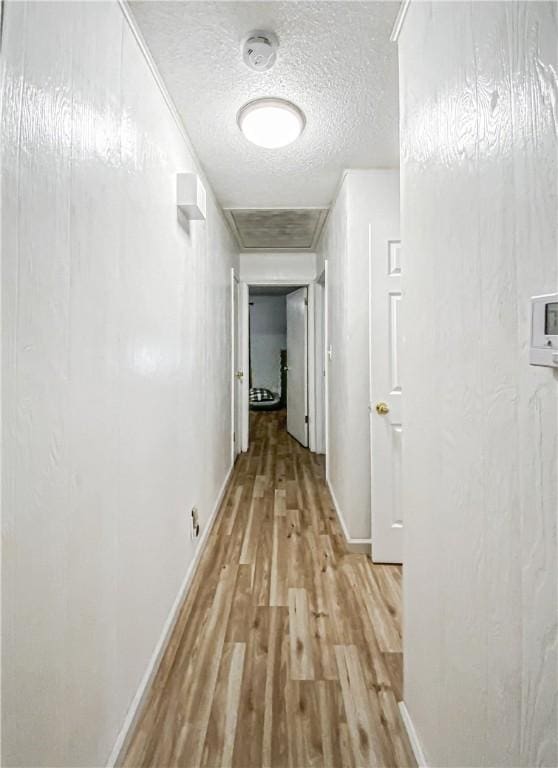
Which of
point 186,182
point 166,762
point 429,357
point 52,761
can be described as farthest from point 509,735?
point 186,182

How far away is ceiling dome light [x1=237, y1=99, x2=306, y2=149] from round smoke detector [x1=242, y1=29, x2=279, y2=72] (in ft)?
0.89

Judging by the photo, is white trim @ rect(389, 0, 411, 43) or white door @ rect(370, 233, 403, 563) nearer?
white trim @ rect(389, 0, 411, 43)

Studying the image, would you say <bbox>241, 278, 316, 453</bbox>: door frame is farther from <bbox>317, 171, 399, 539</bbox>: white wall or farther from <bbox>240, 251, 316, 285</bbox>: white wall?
<bbox>317, 171, 399, 539</bbox>: white wall

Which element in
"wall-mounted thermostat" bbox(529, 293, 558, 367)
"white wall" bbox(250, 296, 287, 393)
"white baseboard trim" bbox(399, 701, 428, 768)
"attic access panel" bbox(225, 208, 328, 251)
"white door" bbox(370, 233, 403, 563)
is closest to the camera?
"wall-mounted thermostat" bbox(529, 293, 558, 367)

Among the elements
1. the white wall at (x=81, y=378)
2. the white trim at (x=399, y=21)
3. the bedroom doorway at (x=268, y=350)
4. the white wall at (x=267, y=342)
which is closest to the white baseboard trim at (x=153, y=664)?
the white wall at (x=81, y=378)

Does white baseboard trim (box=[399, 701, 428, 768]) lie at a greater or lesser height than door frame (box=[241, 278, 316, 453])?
lesser

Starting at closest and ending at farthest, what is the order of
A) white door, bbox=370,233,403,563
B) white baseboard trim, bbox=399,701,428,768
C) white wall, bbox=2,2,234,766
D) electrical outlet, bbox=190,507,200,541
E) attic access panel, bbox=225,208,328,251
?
white wall, bbox=2,2,234,766 < white baseboard trim, bbox=399,701,428,768 < electrical outlet, bbox=190,507,200,541 < white door, bbox=370,233,403,563 < attic access panel, bbox=225,208,328,251

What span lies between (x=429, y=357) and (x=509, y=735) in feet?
2.67

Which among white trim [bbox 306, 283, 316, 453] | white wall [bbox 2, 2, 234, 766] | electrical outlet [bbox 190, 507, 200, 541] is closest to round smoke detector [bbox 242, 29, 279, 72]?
white wall [bbox 2, 2, 234, 766]

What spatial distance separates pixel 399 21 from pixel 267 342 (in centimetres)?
757

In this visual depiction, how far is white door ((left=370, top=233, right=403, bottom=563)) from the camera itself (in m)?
2.40

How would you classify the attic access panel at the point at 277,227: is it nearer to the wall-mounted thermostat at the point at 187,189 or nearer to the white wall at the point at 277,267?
the white wall at the point at 277,267

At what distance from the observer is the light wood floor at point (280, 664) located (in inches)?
50.2

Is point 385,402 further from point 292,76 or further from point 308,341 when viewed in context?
point 308,341
